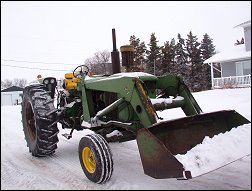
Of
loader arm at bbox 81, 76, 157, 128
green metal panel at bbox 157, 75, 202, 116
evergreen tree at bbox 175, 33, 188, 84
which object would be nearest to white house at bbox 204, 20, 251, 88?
evergreen tree at bbox 175, 33, 188, 84

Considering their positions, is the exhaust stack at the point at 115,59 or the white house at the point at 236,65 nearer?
the exhaust stack at the point at 115,59

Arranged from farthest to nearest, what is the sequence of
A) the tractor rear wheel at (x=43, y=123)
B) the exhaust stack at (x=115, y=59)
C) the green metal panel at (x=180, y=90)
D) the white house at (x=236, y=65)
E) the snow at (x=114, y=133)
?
the white house at (x=236, y=65)
the exhaust stack at (x=115, y=59)
the tractor rear wheel at (x=43, y=123)
the green metal panel at (x=180, y=90)
the snow at (x=114, y=133)

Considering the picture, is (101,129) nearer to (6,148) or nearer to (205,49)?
(6,148)

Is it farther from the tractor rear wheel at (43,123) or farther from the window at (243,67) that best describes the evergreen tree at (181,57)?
the tractor rear wheel at (43,123)

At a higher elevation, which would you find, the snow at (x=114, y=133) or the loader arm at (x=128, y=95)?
the loader arm at (x=128, y=95)

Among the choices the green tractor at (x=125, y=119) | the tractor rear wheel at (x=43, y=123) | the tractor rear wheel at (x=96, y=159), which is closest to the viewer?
the green tractor at (x=125, y=119)

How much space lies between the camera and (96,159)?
11.8 ft

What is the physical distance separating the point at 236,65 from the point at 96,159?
20.2m

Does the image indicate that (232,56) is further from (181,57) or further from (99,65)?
(99,65)

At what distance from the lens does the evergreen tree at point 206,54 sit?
1489 centimetres

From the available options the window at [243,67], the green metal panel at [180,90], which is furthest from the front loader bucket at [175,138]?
the window at [243,67]

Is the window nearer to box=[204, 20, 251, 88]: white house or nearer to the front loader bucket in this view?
box=[204, 20, 251, 88]: white house

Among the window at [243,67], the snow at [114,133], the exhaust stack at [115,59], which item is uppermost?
the window at [243,67]

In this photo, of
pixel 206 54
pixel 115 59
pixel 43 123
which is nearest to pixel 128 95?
pixel 115 59
